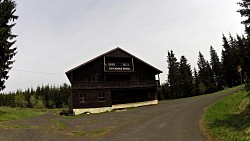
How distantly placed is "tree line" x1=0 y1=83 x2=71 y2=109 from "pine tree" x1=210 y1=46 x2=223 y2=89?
48.9 metres

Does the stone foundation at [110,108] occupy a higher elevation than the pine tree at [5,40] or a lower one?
lower

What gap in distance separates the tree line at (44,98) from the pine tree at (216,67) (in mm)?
48907

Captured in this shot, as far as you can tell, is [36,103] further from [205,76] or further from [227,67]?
[227,67]

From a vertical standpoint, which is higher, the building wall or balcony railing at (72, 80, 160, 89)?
balcony railing at (72, 80, 160, 89)

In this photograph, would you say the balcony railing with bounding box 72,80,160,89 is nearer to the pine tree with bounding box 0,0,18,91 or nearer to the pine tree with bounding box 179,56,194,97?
the pine tree with bounding box 0,0,18,91

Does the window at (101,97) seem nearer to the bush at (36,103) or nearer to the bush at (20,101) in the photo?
the bush at (36,103)

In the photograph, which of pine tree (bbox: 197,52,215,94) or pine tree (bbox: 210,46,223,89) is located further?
pine tree (bbox: 210,46,223,89)

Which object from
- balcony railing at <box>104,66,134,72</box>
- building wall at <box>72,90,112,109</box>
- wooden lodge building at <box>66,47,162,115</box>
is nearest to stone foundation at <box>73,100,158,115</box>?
wooden lodge building at <box>66,47,162,115</box>

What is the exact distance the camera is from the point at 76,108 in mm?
38156

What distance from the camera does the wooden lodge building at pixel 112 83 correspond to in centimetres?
3925

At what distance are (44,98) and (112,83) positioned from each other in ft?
148

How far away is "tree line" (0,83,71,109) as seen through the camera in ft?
250

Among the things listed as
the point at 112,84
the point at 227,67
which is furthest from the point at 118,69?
the point at 227,67

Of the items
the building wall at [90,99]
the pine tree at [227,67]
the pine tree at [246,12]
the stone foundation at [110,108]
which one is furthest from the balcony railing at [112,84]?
the pine tree at [227,67]
